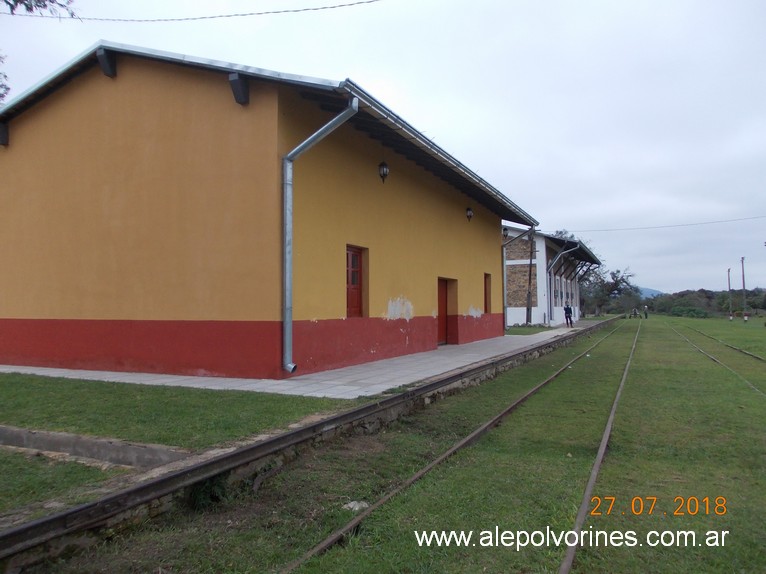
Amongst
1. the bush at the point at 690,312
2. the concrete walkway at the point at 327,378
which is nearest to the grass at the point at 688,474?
the concrete walkway at the point at 327,378

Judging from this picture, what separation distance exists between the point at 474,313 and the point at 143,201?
12.0 meters

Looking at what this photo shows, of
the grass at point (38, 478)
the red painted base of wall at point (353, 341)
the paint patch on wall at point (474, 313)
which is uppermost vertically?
the paint patch on wall at point (474, 313)

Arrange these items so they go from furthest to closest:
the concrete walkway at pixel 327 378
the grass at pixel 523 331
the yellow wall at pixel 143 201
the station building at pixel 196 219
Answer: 1. the grass at pixel 523 331
2. the yellow wall at pixel 143 201
3. the station building at pixel 196 219
4. the concrete walkway at pixel 327 378

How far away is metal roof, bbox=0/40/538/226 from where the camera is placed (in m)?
→ 9.08

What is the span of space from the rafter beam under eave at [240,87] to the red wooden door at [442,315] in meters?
9.20

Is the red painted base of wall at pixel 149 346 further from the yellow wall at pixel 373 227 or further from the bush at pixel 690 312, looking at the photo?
the bush at pixel 690 312

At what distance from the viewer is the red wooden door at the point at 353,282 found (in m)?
11.8

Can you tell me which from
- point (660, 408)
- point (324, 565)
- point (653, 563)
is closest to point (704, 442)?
point (660, 408)

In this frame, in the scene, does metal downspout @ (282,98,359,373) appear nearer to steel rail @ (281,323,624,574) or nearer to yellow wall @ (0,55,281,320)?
yellow wall @ (0,55,281,320)

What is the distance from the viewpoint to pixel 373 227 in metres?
12.6

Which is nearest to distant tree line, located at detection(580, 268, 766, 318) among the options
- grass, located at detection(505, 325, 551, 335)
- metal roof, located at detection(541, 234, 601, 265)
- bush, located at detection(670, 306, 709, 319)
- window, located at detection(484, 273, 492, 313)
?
bush, located at detection(670, 306, 709, 319)

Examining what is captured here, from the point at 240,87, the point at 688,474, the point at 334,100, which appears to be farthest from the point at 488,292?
the point at 688,474

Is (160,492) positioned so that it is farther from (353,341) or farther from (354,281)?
(354,281)

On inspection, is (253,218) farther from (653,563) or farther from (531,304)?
(531,304)
